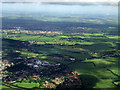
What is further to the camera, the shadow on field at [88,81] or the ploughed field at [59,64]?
the ploughed field at [59,64]

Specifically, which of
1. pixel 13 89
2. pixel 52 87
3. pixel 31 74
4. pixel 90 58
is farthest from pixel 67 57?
pixel 13 89

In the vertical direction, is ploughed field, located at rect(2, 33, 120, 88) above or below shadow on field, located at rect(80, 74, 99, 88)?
above

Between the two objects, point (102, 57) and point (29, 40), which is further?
point (29, 40)

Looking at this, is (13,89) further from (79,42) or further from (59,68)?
(79,42)

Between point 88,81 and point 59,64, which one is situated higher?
point 59,64

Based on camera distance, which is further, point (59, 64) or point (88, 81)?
point (59, 64)

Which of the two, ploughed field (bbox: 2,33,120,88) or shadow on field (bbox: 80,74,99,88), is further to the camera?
ploughed field (bbox: 2,33,120,88)
